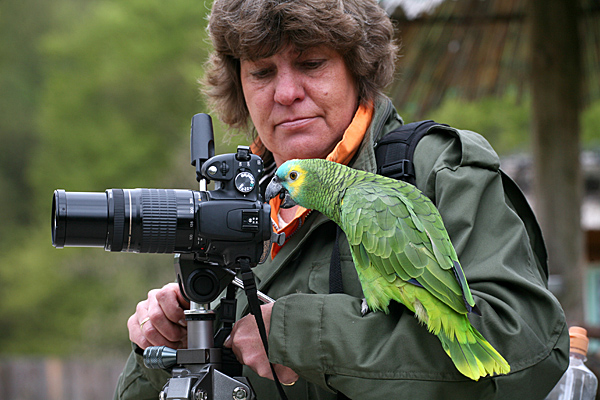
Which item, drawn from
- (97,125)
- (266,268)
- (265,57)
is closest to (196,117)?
(265,57)

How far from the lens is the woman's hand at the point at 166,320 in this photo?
182cm

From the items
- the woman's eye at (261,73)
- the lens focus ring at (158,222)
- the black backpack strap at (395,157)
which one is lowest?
the lens focus ring at (158,222)

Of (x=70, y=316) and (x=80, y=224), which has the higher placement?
(x=80, y=224)

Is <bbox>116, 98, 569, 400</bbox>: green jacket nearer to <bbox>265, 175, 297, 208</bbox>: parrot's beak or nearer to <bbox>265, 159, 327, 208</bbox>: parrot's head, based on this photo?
<bbox>265, 159, 327, 208</bbox>: parrot's head

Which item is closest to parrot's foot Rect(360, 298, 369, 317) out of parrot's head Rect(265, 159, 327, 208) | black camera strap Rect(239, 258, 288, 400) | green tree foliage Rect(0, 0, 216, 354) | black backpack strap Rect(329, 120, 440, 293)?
black backpack strap Rect(329, 120, 440, 293)

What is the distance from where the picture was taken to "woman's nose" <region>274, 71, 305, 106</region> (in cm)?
200

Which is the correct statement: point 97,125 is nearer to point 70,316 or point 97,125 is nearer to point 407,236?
point 70,316

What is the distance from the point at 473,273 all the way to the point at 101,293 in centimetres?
1229

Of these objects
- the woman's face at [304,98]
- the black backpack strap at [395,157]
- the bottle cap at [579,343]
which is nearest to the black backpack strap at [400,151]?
the black backpack strap at [395,157]

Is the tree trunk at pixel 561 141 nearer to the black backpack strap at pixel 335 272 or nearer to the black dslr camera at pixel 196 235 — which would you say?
the black backpack strap at pixel 335 272

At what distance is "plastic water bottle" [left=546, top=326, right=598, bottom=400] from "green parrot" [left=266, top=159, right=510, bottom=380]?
1.92 ft

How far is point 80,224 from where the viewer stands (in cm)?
152

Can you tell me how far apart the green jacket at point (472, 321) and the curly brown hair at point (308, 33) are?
55cm

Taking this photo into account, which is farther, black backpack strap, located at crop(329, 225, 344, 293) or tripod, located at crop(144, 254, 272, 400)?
black backpack strap, located at crop(329, 225, 344, 293)
